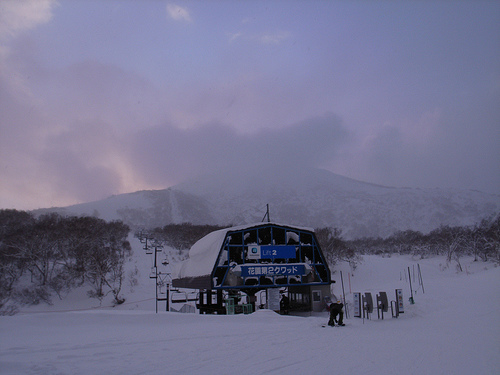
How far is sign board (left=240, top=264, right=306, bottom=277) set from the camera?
22.6 metres

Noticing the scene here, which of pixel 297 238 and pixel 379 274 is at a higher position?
pixel 297 238

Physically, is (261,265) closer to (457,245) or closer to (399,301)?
(399,301)

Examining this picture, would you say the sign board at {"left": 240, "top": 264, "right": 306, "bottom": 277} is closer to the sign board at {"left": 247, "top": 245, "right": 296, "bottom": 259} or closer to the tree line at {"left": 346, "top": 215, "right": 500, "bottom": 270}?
the sign board at {"left": 247, "top": 245, "right": 296, "bottom": 259}

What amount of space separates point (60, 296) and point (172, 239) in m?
27.8

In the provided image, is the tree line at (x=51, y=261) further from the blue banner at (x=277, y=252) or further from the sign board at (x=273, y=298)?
the blue banner at (x=277, y=252)

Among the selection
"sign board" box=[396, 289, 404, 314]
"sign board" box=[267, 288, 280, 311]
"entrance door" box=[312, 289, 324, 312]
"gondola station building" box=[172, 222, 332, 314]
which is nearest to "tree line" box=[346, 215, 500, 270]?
"entrance door" box=[312, 289, 324, 312]

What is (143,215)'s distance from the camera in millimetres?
166375

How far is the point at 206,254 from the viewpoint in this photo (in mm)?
24312

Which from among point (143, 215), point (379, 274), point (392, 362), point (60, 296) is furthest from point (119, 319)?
point (143, 215)

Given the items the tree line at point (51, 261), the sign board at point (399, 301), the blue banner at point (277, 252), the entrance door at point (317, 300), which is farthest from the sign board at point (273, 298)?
the tree line at point (51, 261)

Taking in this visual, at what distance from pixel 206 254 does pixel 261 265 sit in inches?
159

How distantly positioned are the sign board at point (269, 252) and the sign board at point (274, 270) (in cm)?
59

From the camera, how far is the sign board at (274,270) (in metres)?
22.6

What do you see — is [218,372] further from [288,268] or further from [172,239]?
[172,239]
